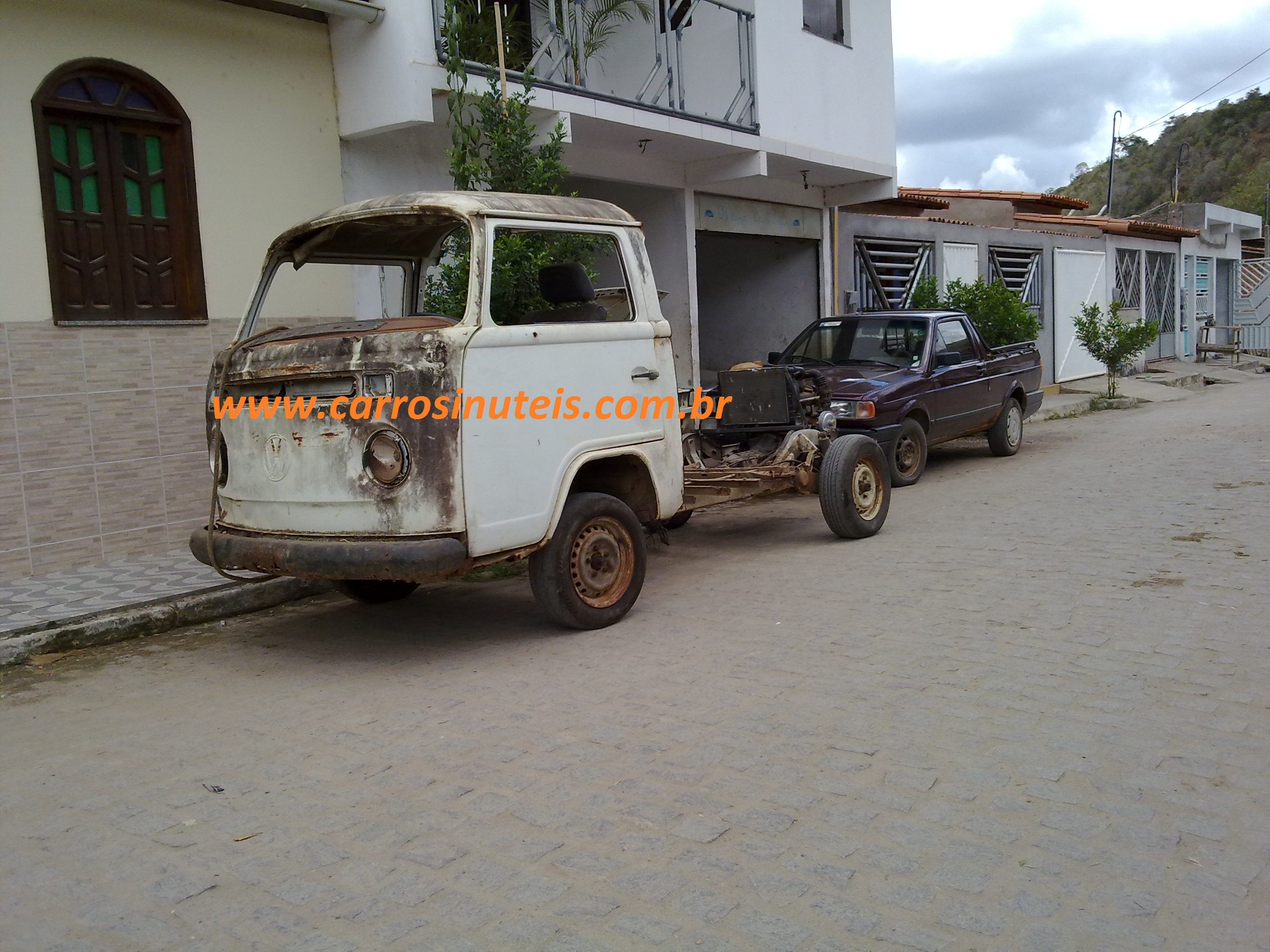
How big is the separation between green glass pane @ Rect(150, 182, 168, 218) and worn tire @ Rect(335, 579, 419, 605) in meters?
3.25

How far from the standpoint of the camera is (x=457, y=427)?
473 centimetres

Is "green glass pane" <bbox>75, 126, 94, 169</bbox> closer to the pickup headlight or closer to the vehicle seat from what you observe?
the vehicle seat

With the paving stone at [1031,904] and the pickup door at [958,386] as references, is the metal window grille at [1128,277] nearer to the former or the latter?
the pickup door at [958,386]

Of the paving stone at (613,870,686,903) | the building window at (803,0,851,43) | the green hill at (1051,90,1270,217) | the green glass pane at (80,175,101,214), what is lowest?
the paving stone at (613,870,686,903)

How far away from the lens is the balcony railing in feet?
32.4

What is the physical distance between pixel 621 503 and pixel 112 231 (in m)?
4.39

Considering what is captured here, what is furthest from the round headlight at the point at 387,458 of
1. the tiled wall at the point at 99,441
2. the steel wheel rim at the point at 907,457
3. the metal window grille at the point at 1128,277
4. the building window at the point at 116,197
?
the metal window grille at the point at 1128,277

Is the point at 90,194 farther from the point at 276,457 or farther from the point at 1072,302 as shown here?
the point at 1072,302

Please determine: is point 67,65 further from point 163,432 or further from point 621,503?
point 621,503

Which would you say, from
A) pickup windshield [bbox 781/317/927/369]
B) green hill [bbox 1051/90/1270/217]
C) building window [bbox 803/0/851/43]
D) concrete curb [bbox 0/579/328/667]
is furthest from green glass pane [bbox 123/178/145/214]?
green hill [bbox 1051/90/1270/217]

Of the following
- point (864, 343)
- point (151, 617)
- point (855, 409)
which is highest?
point (864, 343)

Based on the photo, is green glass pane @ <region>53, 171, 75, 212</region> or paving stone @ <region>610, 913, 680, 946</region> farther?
green glass pane @ <region>53, 171, 75, 212</region>

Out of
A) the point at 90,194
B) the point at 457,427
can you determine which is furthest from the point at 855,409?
the point at 90,194

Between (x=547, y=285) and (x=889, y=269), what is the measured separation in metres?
12.4
